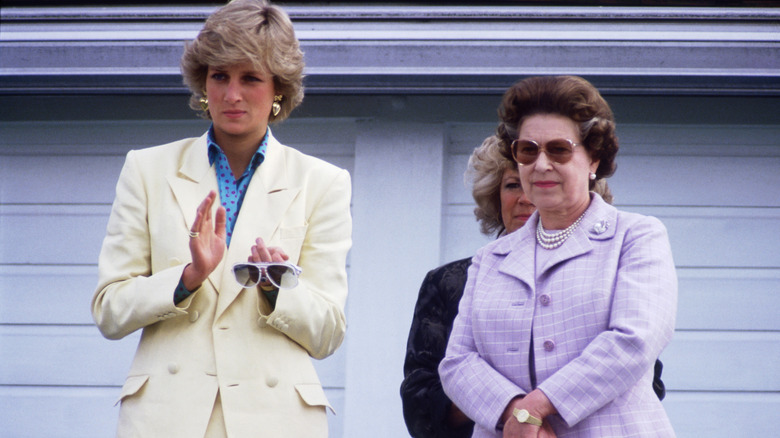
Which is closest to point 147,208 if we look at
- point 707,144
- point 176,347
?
point 176,347

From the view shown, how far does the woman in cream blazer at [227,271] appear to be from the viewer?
2.30m

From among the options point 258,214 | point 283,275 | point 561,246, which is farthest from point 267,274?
point 561,246

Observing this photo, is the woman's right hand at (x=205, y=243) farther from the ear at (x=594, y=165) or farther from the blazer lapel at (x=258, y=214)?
the ear at (x=594, y=165)

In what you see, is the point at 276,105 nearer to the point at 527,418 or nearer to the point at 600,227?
the point at 600,227

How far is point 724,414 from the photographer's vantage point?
424 centimetres

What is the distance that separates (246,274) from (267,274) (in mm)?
48

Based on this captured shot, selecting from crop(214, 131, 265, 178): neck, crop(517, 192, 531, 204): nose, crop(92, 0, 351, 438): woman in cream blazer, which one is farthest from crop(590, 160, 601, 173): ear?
crop(214, 131, 265, 178): neck

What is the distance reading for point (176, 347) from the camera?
2352 millimetres

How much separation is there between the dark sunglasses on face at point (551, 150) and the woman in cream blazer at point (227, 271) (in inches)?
19.8

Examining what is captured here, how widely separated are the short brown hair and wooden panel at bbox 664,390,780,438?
2.18m

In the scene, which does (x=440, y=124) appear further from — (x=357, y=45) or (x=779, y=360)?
(x=779, y=360)

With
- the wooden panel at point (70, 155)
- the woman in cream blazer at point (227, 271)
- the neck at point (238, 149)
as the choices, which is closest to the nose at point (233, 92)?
the woman in cream blazer at point (227, 271)

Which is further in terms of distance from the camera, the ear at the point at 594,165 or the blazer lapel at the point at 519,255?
the ear at the point at 594,165

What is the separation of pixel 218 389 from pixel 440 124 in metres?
2.32
